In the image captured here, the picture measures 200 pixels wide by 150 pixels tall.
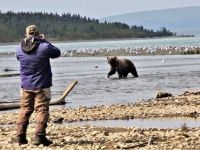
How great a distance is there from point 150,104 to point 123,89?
863 centimetres

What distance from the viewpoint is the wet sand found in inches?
483

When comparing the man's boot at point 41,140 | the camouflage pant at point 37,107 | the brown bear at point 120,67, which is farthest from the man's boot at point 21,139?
the brown bear at point 120,67

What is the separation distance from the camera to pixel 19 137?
12594 mm

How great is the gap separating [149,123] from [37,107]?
4677 millimetres

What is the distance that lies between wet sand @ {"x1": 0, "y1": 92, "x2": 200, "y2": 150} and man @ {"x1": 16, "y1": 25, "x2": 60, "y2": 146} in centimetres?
54

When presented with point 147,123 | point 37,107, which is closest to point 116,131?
point 147,123

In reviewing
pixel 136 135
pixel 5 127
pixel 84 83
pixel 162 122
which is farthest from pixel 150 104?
pixel 84 83

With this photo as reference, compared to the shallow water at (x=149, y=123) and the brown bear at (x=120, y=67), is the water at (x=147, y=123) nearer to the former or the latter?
the shallow water at (x=149, y=123)

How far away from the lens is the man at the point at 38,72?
12.2 metres

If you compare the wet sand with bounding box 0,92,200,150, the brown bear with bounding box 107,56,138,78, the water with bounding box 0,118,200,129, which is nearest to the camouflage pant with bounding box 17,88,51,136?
the wet sand with bounding box 0,92,200,150

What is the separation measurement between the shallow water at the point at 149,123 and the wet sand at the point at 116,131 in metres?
0.49

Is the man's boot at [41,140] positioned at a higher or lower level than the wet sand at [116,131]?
higher

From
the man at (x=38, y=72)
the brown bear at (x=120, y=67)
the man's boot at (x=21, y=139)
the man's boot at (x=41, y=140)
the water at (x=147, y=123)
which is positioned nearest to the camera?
the man at (x=38, y=72)

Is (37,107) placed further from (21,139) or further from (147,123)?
(147,123)
